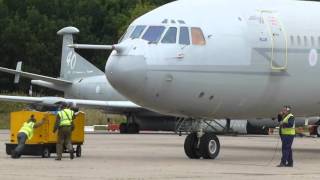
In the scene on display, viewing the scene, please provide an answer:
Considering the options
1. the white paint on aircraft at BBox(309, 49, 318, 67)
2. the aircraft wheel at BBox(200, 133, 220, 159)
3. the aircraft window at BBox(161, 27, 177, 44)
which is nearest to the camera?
the aircraft window at BBox(161, 27, 177, 44)

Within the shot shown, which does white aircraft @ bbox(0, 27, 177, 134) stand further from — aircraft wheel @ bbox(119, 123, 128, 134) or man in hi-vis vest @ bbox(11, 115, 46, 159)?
man in hi-vis vest @ bbox(11, 115, 46, 159)

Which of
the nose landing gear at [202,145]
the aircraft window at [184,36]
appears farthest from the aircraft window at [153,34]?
the nose landing gear at [202,145]

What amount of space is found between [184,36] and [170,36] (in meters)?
0.38

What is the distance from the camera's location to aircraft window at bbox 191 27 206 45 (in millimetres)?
24391

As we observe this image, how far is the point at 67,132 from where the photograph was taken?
26.6m

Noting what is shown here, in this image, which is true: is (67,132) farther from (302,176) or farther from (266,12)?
(302,176)

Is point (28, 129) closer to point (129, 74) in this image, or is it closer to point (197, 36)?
point (129, 74)

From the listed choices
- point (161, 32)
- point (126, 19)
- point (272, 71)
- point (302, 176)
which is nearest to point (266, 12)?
point (272, 71)

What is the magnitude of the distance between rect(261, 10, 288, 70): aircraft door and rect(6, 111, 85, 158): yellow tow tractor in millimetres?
6940

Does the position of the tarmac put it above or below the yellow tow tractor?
below

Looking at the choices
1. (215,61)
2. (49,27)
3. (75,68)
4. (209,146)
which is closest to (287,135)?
(209,146)

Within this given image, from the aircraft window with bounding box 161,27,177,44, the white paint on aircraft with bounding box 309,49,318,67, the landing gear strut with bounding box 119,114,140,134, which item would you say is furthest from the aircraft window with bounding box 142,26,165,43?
the landing gear strut with bounding box 119,114,140,134

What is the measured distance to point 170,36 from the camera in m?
24.4

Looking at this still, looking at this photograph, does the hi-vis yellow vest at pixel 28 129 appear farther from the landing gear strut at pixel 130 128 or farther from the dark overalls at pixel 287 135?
the landing gear strut at pixel 130 128
